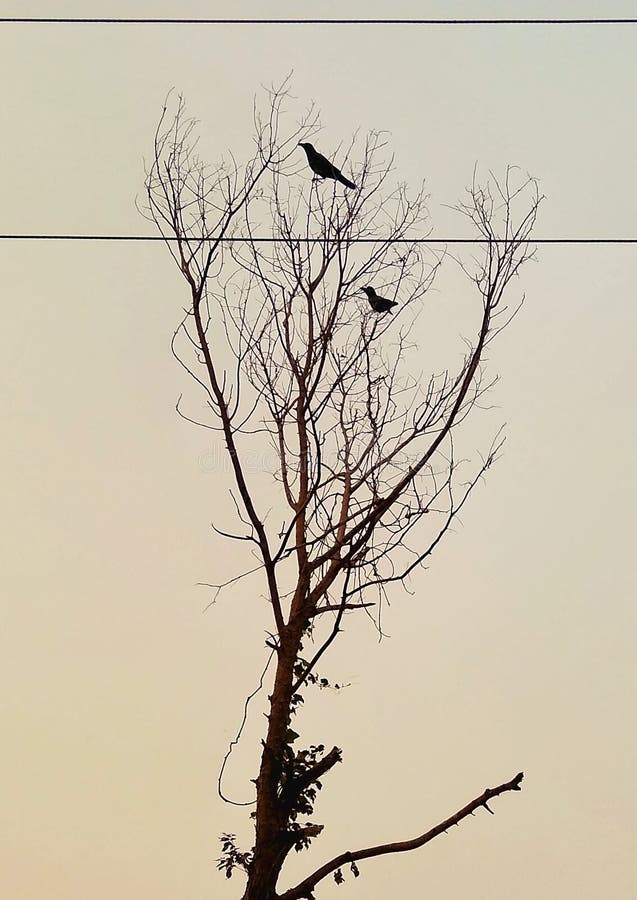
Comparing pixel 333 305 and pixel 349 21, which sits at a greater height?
pixel 349 21

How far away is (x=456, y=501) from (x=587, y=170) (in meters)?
0.79

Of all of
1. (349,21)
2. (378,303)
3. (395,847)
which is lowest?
(395,847)

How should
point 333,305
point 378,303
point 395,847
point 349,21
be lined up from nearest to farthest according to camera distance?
point 395,847 < point 378,303 < point 333,305 < point 349,21

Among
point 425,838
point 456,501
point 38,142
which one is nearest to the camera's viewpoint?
point 425,838

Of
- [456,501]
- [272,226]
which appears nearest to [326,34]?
[272,226]

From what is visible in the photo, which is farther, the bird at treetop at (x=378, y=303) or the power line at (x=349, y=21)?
→ the power line at (x=349, y=21)

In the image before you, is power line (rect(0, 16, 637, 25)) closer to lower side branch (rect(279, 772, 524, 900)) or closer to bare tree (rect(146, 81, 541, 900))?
bare tree (rect(146, 81, 541, 900))

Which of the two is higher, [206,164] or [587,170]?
[206,164]

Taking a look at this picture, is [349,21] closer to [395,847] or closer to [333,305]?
[333,305]

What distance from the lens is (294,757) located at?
1476mm

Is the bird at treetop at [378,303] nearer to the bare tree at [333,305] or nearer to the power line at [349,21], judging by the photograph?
the bare tree at [333,305]

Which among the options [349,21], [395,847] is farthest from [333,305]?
[395,847]

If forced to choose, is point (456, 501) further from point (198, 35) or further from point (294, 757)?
point (198, 35)

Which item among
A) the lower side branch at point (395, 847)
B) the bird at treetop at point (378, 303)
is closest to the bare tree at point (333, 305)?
the bird at treetop at point (378, 303)
